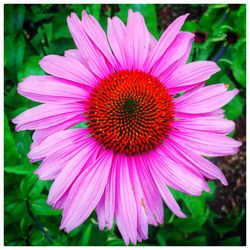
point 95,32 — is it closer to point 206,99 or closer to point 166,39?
point 166,39

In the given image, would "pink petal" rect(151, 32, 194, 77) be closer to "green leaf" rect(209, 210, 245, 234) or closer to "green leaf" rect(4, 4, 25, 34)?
"green leaf" rect(4, 4, 25, 34)

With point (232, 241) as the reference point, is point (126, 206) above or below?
above

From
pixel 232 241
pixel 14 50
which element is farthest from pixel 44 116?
pixel 232 241

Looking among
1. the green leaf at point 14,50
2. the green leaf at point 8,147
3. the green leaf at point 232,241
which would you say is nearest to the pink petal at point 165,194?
the green leaf at point 8,147

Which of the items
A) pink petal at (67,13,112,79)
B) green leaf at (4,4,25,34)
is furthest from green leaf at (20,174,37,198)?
green leaf at (4,4,25,34)

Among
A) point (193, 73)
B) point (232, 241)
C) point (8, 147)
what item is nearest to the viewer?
point (193, 73)

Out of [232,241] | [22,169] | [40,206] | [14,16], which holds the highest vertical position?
[14,16]

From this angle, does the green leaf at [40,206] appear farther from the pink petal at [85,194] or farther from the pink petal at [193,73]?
the pink petal at [193,73]
